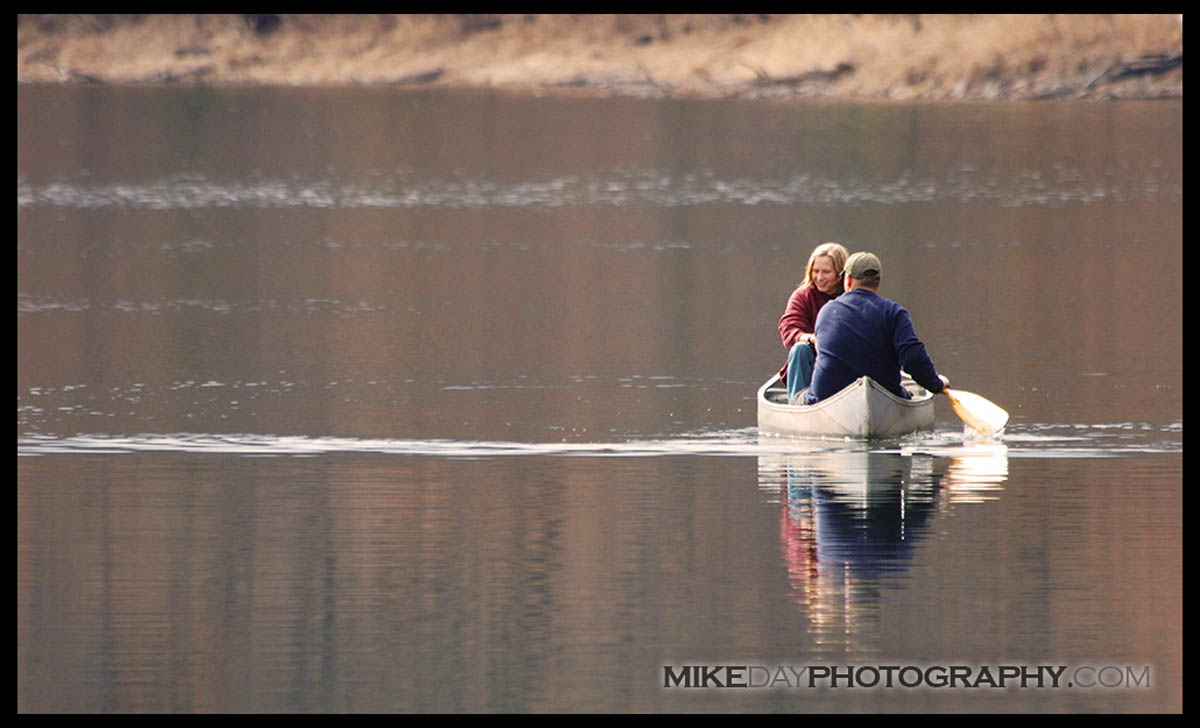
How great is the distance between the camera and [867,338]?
48.8 ft

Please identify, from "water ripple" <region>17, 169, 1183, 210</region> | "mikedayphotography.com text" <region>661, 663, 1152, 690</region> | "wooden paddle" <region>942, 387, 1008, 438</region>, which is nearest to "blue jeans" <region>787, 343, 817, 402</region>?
"wooden paddle" <region>942, 387, 1008, 438</region>

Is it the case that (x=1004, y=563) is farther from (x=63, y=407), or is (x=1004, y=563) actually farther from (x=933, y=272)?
(x=933, y=272)

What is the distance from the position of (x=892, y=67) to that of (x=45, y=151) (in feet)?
130

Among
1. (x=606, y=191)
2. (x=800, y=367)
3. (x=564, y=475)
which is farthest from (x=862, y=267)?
(x=606, y=191)

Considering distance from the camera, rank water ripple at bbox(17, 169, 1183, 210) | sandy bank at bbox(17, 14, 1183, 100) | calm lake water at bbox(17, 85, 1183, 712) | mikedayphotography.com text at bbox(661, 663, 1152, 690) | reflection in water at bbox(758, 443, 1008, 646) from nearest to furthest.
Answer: mikedayphotography.com text at bbox(661, 663, 1152, 690) < calm lake water at bbox(17, 85, 1183, 712) < reflection in water at bbox(758, 443, 1008, 646) < water ripple at bbox(17, 169, 1183, 210) < sandy bank at bbox(17, 14, 1183, 100)

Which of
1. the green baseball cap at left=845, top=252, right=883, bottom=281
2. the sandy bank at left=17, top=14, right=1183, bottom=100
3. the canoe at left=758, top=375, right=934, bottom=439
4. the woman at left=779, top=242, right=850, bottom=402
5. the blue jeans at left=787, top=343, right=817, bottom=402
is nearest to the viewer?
the green baseball cap at left=845, top=252, right=883, bottom=281

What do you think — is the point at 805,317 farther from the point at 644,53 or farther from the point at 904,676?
the point at 644,53

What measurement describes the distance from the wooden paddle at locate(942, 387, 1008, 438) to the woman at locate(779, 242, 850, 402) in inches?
40.8

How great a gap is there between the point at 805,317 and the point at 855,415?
1016 mm

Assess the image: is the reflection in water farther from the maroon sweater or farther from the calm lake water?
the maroon sweater

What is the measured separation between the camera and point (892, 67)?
286 ft

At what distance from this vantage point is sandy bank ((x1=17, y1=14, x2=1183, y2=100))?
8444cm

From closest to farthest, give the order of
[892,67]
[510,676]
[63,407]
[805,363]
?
[510,676] < [805,363] < [63,407] < [892,67]

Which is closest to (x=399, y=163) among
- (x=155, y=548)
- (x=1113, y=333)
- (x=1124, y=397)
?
(x=1113, y=333)
